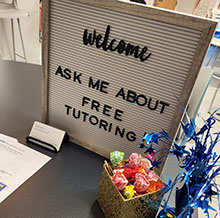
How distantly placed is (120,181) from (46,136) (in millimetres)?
412

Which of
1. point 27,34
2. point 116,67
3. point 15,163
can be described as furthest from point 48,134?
point 27,34

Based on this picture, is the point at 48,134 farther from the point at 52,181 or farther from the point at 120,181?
the point at 120,181

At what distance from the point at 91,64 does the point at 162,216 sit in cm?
52

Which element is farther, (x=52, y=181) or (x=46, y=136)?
(x=46, y=136)

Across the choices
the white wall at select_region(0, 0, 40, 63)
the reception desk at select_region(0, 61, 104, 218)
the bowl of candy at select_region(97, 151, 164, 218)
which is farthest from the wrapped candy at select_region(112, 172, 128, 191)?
the white wall at select_region(0, 0, 40, 63)

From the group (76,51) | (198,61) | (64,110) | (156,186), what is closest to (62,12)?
(76,51)

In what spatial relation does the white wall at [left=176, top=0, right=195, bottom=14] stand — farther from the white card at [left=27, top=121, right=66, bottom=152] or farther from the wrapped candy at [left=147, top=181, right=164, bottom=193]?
the wrapped candy at [left=147, top=181, right=164, bottom=193]

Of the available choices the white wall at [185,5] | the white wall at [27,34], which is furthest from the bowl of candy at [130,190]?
the white wall at [185,5]

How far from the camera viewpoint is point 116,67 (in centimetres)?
76

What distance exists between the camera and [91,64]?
0.80 metres

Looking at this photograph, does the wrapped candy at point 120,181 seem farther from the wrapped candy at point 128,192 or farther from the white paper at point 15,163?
the white paper at point 15,163

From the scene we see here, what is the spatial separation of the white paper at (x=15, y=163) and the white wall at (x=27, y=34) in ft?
9.95

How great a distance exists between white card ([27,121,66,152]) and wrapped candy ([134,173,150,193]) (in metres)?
0.38

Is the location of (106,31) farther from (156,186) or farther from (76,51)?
(156,186)
